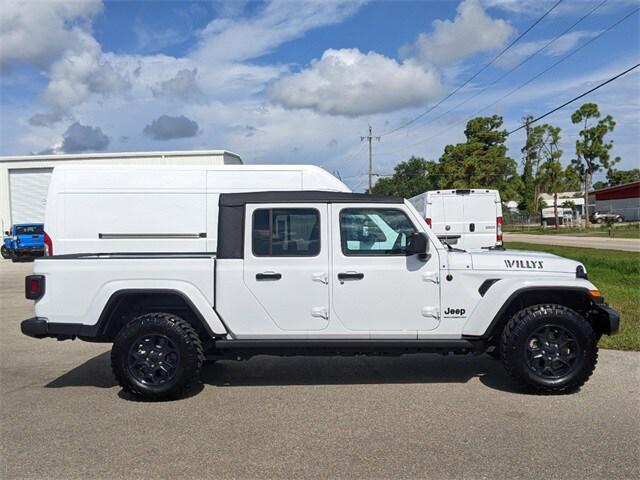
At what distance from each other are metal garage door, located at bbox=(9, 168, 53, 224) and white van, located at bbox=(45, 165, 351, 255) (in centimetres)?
2521

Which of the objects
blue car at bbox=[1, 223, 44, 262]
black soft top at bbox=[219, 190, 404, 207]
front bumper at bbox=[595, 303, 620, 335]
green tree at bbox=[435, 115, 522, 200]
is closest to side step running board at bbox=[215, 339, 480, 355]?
front bumper at bbox=[595, 303, 620, 335]

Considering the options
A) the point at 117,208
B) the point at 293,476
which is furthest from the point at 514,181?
the point at 293,476

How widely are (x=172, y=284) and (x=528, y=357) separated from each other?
338 cm

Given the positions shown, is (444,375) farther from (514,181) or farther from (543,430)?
(514,181)

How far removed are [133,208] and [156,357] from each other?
4.00 metres

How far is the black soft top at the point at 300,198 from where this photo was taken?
5402mm

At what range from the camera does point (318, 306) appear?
5.24m

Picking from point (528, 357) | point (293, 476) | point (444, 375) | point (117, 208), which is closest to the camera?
point (293, 476)

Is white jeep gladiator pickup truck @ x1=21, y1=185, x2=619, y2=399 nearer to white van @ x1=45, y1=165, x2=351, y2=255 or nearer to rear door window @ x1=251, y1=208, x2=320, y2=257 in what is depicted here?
rear door window @ x1=251, y1=208, x2=320, y2=257

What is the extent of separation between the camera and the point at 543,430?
439 cm

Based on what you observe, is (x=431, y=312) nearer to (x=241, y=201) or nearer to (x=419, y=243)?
(x=419, y=243)

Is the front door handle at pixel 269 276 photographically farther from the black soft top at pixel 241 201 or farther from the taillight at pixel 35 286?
the taillight at pixel 35 286

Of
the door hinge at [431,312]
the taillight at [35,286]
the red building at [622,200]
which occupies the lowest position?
the door hinge at [431,312]

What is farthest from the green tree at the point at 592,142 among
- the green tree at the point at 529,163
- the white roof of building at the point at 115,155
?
the white roof of building at the point at 115,155
